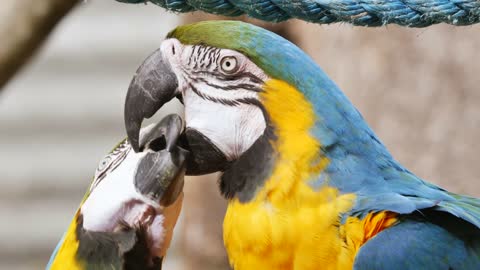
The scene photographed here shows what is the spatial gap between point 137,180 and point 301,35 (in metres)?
1.15

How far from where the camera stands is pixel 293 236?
1.96 metres

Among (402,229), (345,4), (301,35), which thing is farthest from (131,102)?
(301,35)

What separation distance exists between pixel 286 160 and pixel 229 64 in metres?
0.23

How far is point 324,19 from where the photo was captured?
196cm

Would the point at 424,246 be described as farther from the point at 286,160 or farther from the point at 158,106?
the point at 158,106

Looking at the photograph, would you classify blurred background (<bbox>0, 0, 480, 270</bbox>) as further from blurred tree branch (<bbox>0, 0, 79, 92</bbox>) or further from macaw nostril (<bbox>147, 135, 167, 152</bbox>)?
macaw nostril (<bbox>147, 135, 167, 152</bbox>)

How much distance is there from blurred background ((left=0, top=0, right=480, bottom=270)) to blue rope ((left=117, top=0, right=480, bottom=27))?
843 millimetres

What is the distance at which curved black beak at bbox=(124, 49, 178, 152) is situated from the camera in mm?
2033

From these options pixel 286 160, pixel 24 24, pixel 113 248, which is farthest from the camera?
pixel 24 24

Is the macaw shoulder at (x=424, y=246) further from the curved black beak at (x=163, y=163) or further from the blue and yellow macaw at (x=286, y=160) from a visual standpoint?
the curved black beak at (x=163, y=163)

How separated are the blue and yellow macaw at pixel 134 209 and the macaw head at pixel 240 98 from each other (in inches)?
1.7

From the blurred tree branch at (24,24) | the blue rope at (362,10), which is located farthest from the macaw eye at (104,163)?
the blurred tree branch at (24,24)

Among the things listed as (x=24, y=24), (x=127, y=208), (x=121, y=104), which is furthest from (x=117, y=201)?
(x=121, y=104)

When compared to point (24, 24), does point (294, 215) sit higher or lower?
lower
